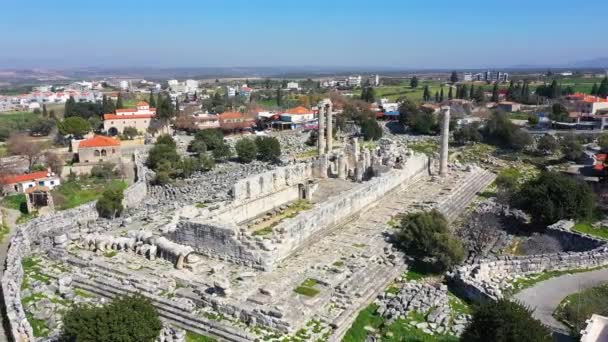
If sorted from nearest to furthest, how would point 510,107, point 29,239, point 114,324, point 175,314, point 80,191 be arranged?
point 114,324 < point 175,314 < point 29,239 < point 80,191 < point 510,107

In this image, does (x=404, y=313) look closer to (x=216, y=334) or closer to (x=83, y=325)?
(x=216, y=334)

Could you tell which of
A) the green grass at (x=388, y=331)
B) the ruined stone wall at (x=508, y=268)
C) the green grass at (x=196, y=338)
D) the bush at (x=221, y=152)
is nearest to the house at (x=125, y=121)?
the bush at (x=221, y=152)

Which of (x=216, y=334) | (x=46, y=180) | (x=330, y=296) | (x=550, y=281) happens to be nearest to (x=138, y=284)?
(x=216, y=334)

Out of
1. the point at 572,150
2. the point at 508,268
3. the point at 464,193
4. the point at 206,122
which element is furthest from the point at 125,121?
the point at 508,268

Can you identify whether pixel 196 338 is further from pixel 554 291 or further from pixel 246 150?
pixel 246 150

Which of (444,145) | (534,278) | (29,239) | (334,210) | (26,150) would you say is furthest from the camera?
(26,150)

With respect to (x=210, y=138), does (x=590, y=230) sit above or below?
below

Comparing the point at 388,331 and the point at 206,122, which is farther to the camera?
the point at 206,122

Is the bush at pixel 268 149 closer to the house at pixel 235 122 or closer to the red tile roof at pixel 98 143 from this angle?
the red tile roof at pixel 98 143
